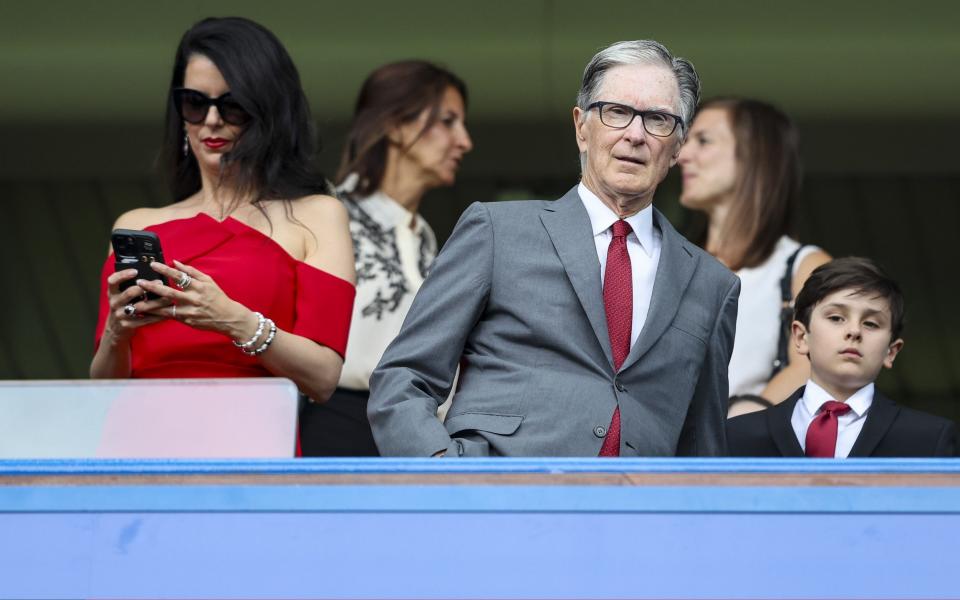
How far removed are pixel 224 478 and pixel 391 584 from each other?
0.26 m

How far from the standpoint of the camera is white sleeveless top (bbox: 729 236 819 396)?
140 inches

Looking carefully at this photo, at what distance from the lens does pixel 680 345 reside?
2.39 meters

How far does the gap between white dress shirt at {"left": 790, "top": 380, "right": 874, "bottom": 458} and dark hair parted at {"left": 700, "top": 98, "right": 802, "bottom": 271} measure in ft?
2.61

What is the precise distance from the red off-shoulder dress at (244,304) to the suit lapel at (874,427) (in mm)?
970

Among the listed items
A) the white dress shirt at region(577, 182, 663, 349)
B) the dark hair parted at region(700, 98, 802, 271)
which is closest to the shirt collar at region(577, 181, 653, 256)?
the white dress shirt at region(577, 182, 663, 349)

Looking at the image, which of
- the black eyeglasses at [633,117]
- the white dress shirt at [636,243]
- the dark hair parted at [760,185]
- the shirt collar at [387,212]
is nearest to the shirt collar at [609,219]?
the white dress shirt at [636,243]

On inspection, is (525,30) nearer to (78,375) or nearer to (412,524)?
(78,375)

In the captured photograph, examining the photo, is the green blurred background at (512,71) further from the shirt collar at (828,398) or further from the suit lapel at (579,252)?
the suit lapel at (579,252)

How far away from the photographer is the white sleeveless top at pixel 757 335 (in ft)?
11.7

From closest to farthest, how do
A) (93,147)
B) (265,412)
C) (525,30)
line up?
(265,412), (525,30), (93,147)

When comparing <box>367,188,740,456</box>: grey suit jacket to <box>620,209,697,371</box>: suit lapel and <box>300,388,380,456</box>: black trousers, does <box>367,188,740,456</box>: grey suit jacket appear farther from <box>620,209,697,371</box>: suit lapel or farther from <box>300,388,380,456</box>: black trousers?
<box>300,388,380,456</box>: black trousers

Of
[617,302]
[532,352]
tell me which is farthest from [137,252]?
[617,302]

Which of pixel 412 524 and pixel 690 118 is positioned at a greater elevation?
pixel 690 118

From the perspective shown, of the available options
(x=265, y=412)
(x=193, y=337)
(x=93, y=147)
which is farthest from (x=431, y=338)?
(x=93, y=147)
